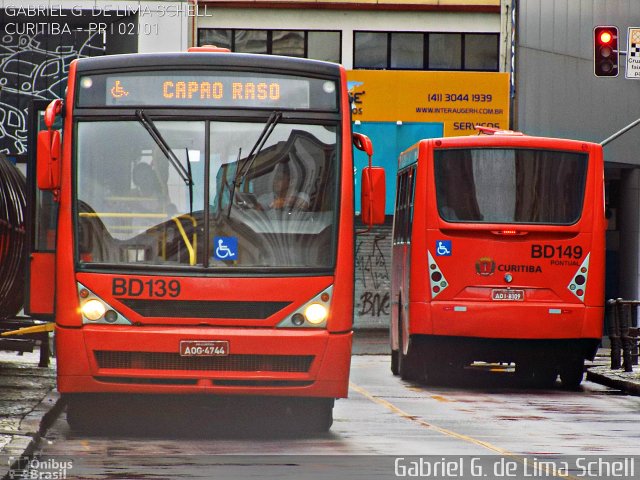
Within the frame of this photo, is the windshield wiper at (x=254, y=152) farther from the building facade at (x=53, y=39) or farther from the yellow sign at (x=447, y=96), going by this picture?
the yellow sign at (x=447, y=96)

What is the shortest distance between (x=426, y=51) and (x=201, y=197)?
882 inches

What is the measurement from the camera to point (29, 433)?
11406 millimetres

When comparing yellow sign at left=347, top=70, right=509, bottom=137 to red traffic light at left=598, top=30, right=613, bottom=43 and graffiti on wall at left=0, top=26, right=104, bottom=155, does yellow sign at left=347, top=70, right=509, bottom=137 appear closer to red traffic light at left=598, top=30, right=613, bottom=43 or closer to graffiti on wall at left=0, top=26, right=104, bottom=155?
graffiti on wall at left=0, top=26, right=104, bottom=155

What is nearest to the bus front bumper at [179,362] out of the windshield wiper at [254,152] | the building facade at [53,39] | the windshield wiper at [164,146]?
the windshield wiper at [254,152]

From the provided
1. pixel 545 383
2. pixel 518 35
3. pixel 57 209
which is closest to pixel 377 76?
pixel 518 35

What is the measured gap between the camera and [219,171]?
486 inches

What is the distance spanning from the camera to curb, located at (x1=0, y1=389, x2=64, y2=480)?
965cm

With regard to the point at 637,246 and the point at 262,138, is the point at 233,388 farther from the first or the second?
the point at 637,246

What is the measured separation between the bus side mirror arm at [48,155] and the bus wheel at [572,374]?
940cm

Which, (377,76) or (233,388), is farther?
(377,76)

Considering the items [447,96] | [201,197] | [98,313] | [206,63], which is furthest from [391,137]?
[98,313]

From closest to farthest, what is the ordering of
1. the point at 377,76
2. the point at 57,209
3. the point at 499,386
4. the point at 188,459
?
the point at 188,459 → the point at 57,209 → the point at 499,386 → the point at 377,76

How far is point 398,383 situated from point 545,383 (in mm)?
2142

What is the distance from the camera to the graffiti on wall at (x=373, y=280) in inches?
1366
